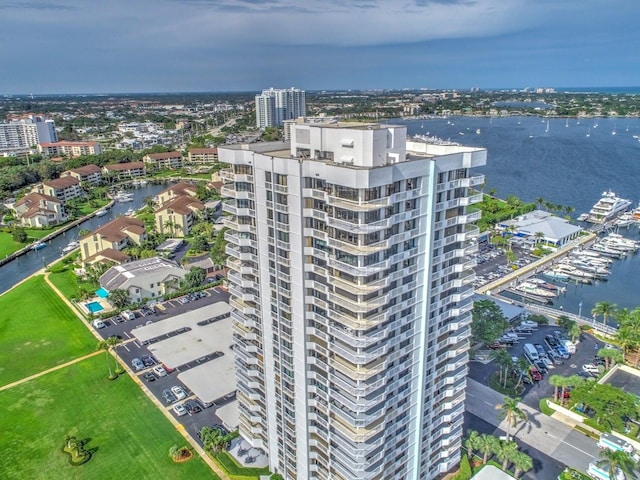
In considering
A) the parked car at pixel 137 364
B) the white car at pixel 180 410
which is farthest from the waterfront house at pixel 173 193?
the white car at pixel 180 410

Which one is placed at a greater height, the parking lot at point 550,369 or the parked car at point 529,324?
the parked car at point 529,324

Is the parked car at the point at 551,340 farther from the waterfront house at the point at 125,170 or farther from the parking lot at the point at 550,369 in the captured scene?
the waterfront house at the point at 125,170

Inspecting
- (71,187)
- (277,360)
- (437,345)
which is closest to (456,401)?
(437,345)

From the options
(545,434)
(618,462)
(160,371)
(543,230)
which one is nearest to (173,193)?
(160,371)

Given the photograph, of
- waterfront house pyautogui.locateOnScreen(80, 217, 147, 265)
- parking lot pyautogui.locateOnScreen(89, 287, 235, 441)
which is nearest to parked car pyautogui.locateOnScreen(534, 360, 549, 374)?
parking lot pyautogui.locateOnScreen(89, 287, 235, 441)

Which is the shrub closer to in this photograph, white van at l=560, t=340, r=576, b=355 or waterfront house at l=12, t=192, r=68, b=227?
white van at l=560, t=340, r=576, b=355
